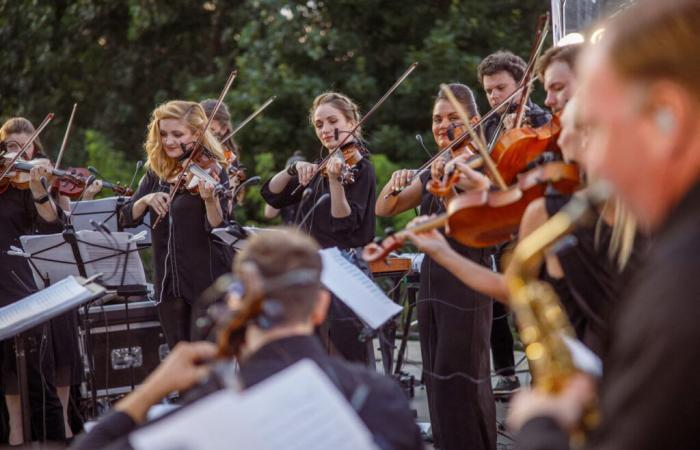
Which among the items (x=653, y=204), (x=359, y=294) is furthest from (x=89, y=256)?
(x=653, y=204)

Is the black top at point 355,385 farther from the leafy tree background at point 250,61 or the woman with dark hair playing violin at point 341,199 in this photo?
the leafy tree background at point 250,61

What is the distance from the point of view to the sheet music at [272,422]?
1.45 metres

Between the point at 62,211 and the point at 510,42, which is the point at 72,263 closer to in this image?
the point at 62,211

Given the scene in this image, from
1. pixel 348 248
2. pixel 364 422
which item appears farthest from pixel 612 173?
pixel 348 248

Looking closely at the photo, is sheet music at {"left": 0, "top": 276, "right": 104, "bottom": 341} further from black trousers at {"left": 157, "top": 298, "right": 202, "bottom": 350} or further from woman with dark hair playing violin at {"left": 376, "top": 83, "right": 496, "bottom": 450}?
Answer: woman with dark hair playing violin at {"left": 376, "top": 83, "right": 496, "bottom": 450}

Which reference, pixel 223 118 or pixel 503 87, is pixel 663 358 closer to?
pixel 503 87

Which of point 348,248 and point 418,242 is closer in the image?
point 418,242

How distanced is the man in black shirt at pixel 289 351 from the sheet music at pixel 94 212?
3820 millimetres

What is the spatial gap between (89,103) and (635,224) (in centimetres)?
1318

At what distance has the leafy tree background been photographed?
12.1m

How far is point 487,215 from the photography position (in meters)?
3.37

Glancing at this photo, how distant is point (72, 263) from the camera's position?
5.20m

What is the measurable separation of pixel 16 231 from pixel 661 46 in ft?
15.7

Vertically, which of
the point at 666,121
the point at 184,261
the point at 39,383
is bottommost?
the point at 39,383
